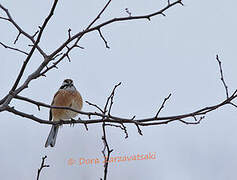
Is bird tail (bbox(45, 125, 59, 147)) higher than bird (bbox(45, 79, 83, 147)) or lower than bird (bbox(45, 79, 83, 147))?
lower

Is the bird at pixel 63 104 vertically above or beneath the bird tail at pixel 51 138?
above

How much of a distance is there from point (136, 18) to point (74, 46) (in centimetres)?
44

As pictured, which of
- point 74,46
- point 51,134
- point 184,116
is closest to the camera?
point 184,116

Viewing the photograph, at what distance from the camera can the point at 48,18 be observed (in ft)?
6.27

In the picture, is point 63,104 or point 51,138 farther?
point 63,104

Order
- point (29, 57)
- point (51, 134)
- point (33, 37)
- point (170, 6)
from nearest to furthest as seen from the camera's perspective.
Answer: point (29, 57) < point (170, 6) < point (33, 37) < point (51, 134)

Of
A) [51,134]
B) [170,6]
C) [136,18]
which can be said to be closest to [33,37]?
[136,18]

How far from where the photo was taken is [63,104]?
5.06 meters

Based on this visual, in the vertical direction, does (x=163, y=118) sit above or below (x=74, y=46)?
below

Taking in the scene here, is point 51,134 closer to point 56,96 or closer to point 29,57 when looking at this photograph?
point 56,96

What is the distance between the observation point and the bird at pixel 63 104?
496 cm

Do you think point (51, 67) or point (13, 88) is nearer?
point (13, 88)

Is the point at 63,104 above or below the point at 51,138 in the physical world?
above

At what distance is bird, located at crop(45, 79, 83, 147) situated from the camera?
4.96 m
